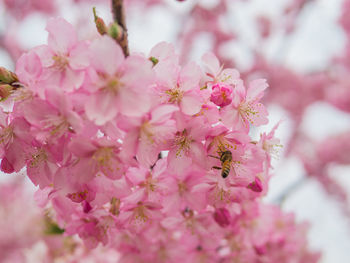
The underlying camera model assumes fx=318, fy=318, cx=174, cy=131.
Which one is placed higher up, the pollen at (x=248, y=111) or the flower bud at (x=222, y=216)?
the pollen at (x=248, y=111)

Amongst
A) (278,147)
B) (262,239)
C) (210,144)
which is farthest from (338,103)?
(210,144)

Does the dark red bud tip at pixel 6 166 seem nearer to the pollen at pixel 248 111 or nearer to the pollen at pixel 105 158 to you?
the pollen at pixel 105 158

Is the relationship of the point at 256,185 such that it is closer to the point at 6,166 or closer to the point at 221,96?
the point at 221,96

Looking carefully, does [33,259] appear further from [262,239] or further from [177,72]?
[177,72]

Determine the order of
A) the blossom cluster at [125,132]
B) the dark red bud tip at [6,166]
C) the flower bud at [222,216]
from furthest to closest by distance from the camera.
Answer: the flower bud at [222,216], the dark red bud tip at [6,166], the blossom cluster at [125,132]

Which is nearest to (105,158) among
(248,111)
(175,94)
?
(175,94)

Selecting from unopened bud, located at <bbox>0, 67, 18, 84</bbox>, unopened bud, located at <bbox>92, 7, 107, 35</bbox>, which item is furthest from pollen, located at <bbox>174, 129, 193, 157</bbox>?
unopened bud, located at <bbox>0, 67, 18, 84</bbox>

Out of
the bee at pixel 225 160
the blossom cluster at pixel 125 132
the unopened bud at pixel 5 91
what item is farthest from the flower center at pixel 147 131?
the unopened bud at pixel 5 91
